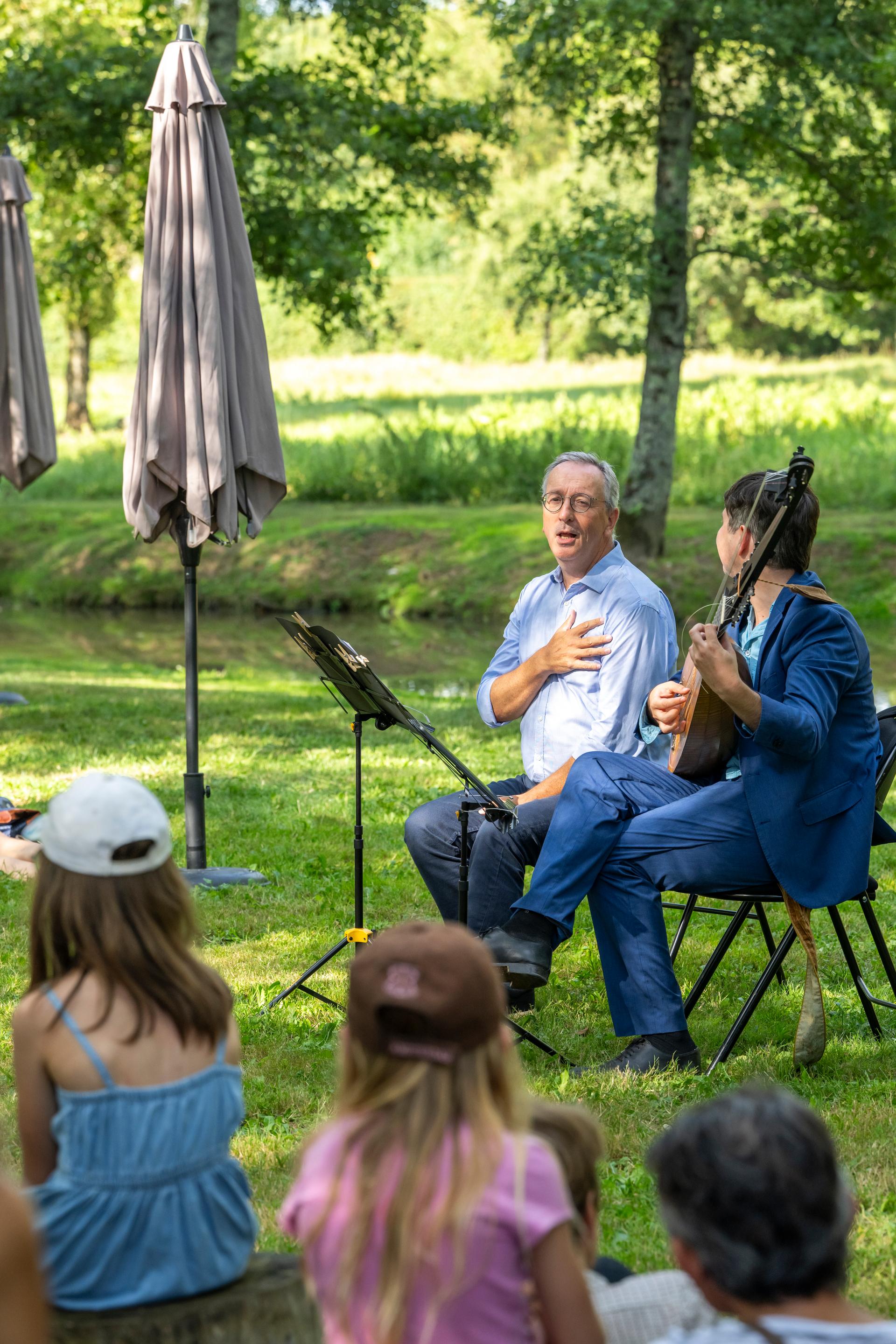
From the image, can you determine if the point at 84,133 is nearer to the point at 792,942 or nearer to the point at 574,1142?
the point at 792,942

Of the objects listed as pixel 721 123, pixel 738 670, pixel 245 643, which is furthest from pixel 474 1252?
pixel 245 643

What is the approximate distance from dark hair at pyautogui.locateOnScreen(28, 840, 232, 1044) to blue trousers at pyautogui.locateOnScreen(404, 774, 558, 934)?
7.56ft

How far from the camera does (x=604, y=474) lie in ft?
15.8

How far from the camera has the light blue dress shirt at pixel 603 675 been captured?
4.65 m

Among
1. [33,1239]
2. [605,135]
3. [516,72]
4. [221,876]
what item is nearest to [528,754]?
[221,876]

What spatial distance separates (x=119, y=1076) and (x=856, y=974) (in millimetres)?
2906

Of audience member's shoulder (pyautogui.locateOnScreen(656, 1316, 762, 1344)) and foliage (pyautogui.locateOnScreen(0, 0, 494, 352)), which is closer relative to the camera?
audience member's shoulder (pyautogui.locateOnScreen(656, 1316, 762, 1344))

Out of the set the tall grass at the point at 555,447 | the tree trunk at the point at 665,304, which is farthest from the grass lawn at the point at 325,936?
the tall grass at the point at 555,447

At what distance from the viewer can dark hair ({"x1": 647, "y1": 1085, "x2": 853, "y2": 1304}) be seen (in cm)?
171

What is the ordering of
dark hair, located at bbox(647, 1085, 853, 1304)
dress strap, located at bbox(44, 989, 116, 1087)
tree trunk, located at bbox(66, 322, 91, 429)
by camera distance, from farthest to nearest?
tree trunk, located at bbox(66, 322, 91, 429) < dress strap, located at bbox(44, 989, 116, 1087) < dark hair, located at bbox(647, 1085, 853, 1304)

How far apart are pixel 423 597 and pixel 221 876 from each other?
12.4m

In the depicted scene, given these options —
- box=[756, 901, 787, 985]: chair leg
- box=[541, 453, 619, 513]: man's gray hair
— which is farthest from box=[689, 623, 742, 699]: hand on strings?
box=[756, 901, 787, 985]: chair leg

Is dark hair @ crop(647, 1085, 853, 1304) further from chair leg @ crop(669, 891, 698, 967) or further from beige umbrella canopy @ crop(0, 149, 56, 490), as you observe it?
beige umbrella canopy @ crop(0, 149, 56, 490)

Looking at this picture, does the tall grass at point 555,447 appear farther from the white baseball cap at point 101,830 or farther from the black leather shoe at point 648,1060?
the white baseball cap at point 101,830
